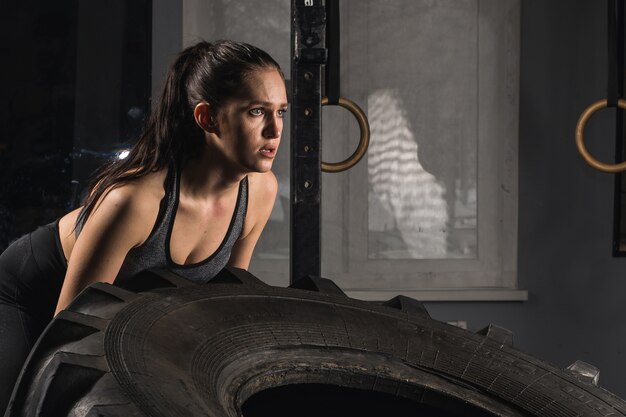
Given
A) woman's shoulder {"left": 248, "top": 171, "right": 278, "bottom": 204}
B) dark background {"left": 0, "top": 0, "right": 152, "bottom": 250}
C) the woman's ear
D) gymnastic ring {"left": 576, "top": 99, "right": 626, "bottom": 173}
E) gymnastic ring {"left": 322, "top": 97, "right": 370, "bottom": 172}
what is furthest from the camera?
dark background {"left": 0, "top": 0, "right": 152, "bottom": 250}

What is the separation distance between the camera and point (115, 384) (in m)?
0.83

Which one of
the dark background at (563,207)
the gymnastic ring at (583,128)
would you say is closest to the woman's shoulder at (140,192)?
the gymnastic ring at (583,128)

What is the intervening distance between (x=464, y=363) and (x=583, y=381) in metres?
0.18

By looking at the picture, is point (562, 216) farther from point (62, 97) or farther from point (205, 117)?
point (205, 117)

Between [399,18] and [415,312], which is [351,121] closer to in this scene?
[399,18]

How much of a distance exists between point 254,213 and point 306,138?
0.18 m

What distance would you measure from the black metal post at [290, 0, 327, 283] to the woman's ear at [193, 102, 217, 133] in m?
0.14

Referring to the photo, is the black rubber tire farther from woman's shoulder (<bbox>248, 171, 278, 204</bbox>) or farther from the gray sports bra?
woman's shoulder (<bbox>248, 171, 278, 204</bbox>)

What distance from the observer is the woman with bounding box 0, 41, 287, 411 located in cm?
126

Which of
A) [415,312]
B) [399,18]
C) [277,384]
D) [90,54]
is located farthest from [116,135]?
[277,384]

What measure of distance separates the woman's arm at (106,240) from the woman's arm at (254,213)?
0.27 m

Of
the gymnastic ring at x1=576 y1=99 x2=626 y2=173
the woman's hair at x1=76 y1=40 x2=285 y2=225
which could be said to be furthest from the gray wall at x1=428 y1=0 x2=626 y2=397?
the woman's hair at x1=76 y1=40 x2=285 y2=225

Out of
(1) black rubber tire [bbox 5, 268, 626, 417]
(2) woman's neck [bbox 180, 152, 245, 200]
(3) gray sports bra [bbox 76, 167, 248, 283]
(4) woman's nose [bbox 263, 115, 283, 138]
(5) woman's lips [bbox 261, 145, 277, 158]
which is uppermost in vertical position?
(4) woman's nose [bbox 263, 115, 283, 138]

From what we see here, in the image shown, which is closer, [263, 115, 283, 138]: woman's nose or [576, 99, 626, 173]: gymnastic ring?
[263, 115, 283, 138]: woman's nose
